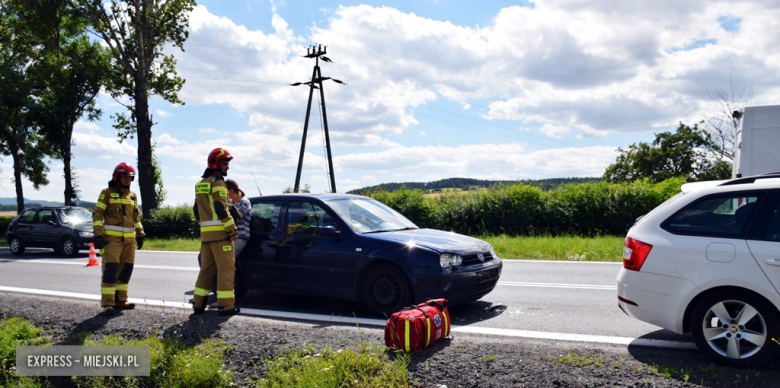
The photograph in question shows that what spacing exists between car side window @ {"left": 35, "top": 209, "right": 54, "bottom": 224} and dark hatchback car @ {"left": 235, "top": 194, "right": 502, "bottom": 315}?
13858 mm

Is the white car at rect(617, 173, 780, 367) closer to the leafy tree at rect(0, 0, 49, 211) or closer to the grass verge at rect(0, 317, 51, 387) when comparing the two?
the grass verge at rect(0, 317, 51, 387)

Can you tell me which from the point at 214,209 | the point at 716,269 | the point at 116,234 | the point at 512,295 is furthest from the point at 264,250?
the point at 716,269

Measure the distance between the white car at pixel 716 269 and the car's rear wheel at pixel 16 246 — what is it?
2003 centimetres

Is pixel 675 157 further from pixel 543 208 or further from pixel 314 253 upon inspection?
pixel 314 253

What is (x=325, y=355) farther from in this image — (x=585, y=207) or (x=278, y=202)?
(x=585, y=207)

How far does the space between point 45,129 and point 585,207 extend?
29.2 metres

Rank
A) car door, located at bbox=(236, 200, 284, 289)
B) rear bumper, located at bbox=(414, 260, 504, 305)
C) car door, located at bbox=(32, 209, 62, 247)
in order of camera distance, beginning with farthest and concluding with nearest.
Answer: car door, located at bbox=(32, 209, 62, 247), car door, located at bbox=(236, 200, 284, 289), rear bumper, located at bbox=(414, 260, 504, 305)

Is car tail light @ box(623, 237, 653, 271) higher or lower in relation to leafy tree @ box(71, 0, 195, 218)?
lower

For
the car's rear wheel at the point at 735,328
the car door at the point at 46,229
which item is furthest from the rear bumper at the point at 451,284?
the car door at the point at 46,229

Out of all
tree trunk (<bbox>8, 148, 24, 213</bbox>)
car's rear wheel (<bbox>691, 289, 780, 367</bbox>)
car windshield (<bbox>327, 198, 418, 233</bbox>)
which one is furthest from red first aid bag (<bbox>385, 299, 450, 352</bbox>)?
tree trunk (<bbox>8, 148, 24, 213</bbox>)

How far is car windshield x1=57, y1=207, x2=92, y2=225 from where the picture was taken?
18.2 meters

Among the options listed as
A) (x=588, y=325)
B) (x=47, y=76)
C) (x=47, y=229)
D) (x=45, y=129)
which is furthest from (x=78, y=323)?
(x=47, y=76)

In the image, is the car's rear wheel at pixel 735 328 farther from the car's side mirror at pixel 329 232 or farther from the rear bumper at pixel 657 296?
the car's side mirror at pixel 329 232

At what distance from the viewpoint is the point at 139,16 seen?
26500 millimetres
